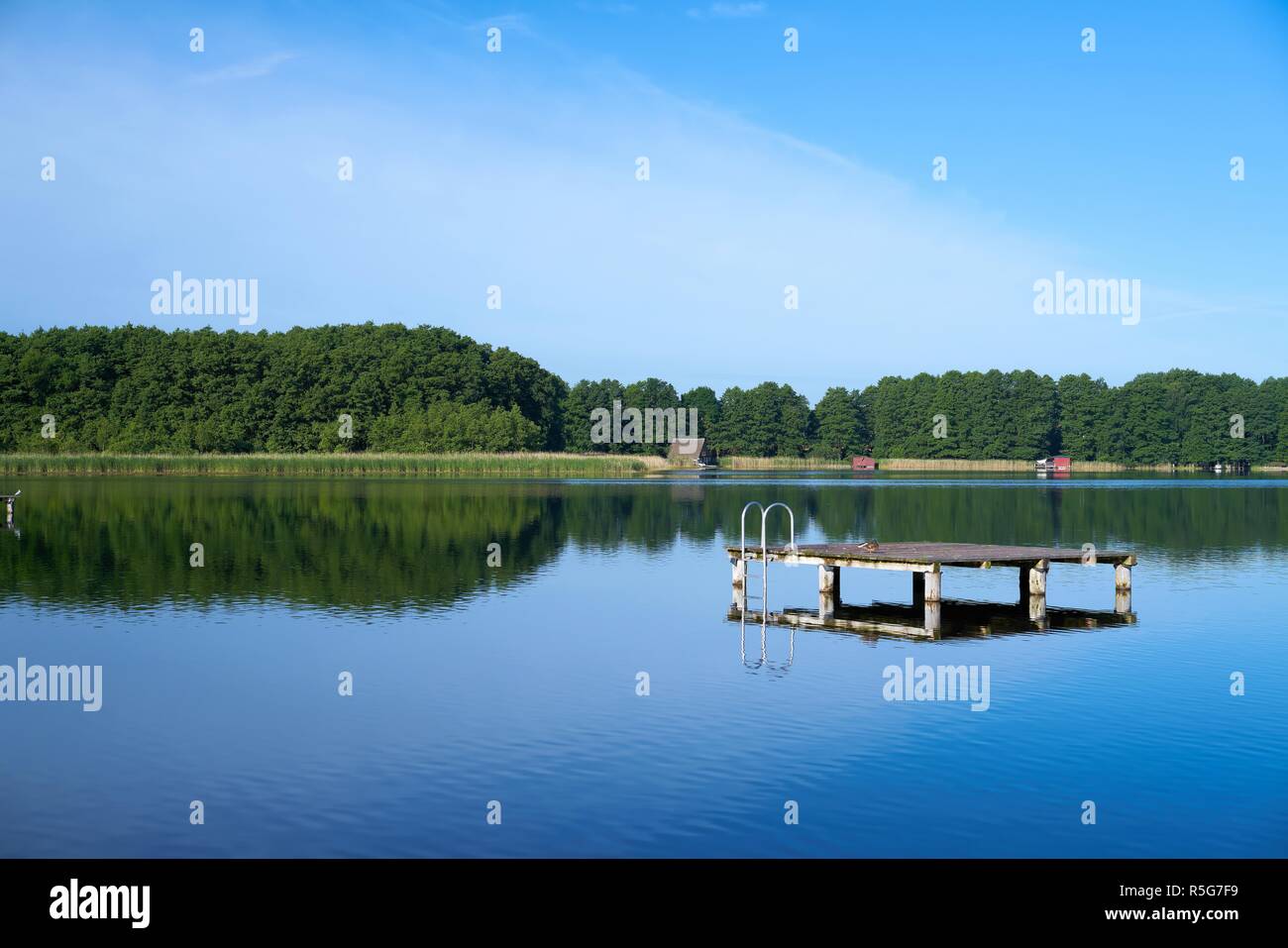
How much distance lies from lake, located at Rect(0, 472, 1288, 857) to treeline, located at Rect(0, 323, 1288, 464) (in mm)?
88911

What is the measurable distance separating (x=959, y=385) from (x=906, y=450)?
10.9 meters

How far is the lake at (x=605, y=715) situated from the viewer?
38.5ft

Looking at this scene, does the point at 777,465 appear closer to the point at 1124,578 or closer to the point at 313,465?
the point at 313,465

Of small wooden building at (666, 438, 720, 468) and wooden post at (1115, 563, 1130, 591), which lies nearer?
wooden post at (1115, 563, 1130, 591)

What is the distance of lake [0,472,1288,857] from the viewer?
1174cm

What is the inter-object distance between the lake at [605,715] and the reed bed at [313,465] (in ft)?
204

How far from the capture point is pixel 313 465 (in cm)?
10150

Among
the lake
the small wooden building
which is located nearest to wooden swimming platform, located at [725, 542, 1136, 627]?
the lake

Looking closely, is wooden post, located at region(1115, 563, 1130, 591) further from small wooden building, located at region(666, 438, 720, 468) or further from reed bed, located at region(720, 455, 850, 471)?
reed bed, located at region(720, 455, 850, 471)

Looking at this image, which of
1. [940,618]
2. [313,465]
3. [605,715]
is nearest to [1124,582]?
[940,618]

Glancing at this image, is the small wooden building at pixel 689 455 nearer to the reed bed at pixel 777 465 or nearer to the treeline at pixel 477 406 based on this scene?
the reed bed at pixel 777 465

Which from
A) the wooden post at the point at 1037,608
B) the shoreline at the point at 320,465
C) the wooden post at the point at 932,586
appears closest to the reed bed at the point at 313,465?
the shoreline at the point at 320,465

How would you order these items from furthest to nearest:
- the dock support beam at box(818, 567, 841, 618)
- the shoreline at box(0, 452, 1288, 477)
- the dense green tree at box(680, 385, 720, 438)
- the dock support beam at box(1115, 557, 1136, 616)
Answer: the dense green tree at box(680, 385, 720, 438) → the shoreline at box(0, 452, 1288, 477) → the dock support beam at box(1115, 557, 1136, 616) → the dock support beam at box(818, 567, 841, 618)

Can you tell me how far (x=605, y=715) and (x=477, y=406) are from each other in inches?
4395
